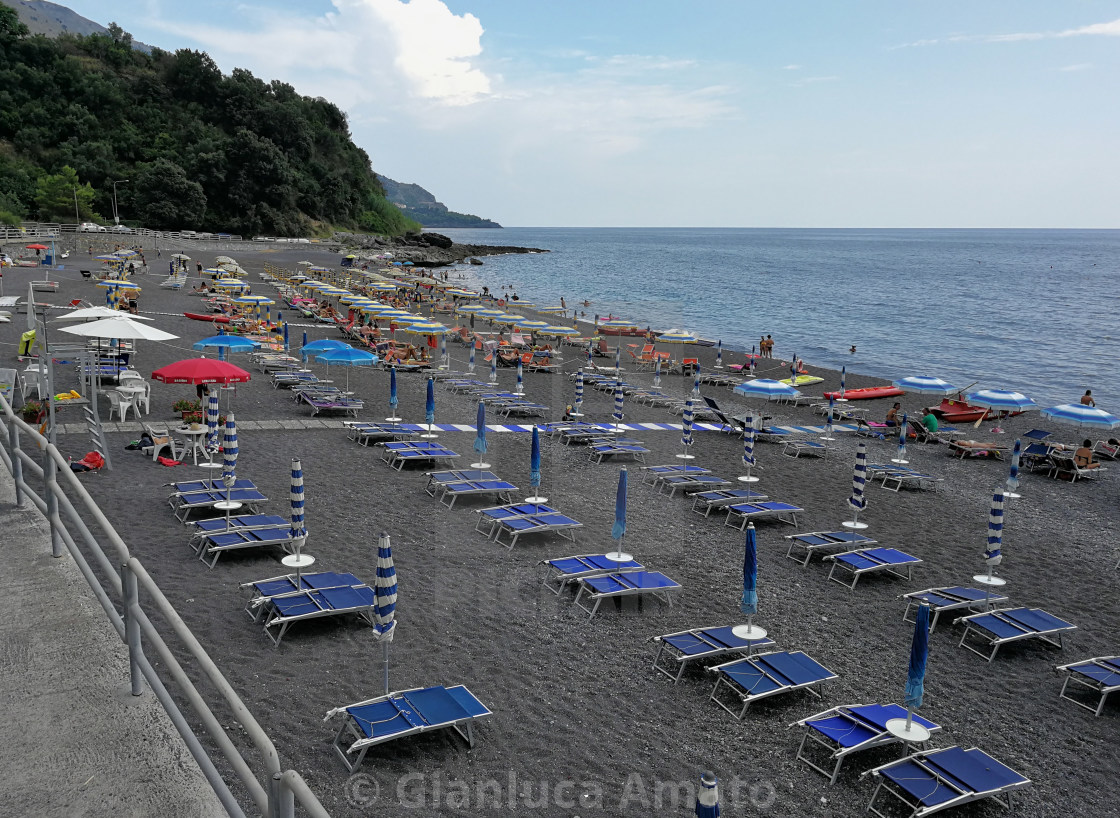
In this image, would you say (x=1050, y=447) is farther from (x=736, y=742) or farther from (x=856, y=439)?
(x=736, y=742)

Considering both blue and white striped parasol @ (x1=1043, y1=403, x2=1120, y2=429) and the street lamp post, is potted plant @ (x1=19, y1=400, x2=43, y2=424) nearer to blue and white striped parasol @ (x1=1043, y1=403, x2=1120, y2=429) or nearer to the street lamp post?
blue and white striped parasol @ (x1=1043, y1=403, x2=1120, y2=429)

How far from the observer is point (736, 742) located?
22.4 ft

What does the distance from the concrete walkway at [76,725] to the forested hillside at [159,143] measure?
71.8 m

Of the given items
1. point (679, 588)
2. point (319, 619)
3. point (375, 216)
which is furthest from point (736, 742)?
point (375, 216)

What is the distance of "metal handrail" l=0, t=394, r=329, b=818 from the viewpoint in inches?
99.6

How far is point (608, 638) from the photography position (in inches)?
339

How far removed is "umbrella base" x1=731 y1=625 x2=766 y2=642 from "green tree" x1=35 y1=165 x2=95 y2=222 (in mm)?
79954

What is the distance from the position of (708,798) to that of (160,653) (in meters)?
2.78

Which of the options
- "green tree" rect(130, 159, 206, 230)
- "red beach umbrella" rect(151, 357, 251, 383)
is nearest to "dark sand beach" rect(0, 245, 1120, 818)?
"red beach umbrella" rect(151, 357, 251, 383)

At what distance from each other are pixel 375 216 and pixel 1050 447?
110 metres

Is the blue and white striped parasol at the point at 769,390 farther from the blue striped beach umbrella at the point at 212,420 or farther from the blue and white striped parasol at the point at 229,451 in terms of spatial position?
the blue and white striped parasol at the point at 229,451

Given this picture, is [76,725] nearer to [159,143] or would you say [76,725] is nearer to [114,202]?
[114,202]

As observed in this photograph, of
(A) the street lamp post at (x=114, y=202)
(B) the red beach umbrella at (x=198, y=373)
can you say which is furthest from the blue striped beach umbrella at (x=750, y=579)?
(A) the street lamp post at (x=114, y=202)

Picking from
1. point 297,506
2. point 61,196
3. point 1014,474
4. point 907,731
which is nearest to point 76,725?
point 297,506
